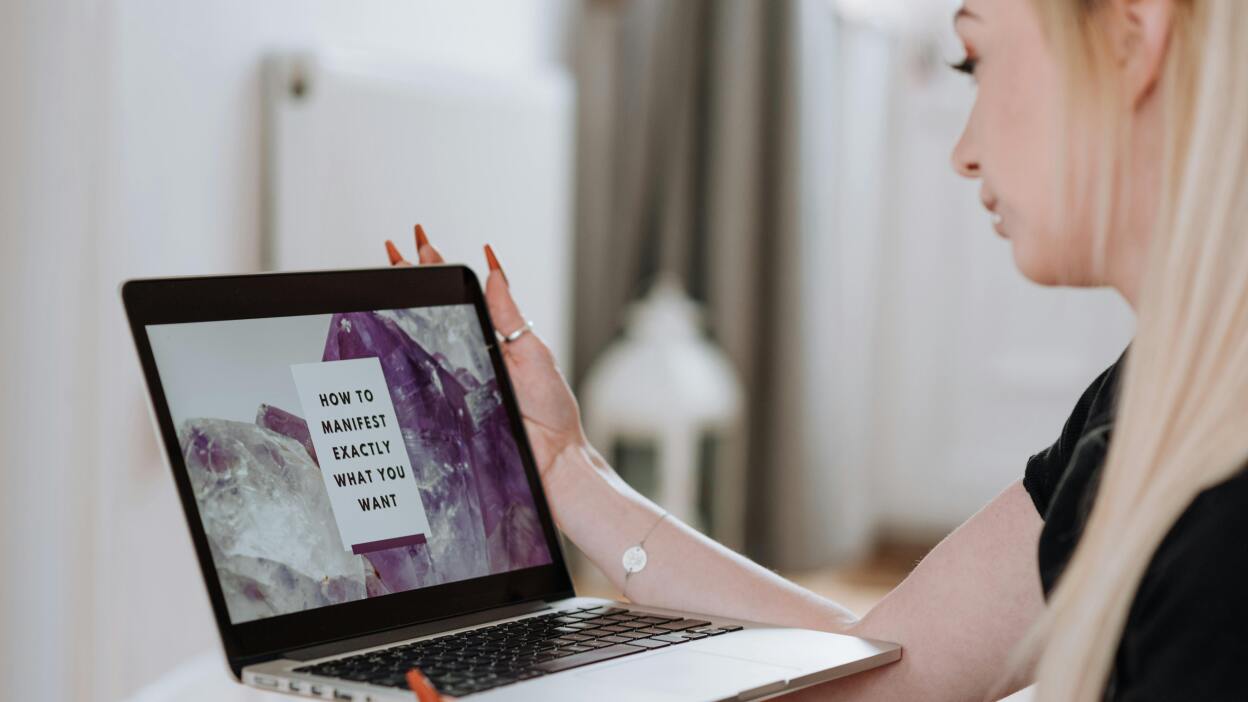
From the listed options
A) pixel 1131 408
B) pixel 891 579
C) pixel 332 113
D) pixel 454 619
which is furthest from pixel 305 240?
pixel 891 579

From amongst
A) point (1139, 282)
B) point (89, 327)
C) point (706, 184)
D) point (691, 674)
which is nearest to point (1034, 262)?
point (1139, 282)

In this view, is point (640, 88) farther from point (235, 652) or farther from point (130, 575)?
point (235, 652)

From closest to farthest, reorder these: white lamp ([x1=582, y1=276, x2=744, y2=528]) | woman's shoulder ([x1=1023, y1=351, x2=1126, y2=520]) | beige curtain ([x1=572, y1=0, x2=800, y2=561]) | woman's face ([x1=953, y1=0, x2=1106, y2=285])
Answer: woman's face ([x1=953, y1=0, x2=1106, y2=285]) < woman's shoulder ([x1=1023, y1=351, x2=1126, y2=520]) < white lamp ([x1=582, y1=276, x2=744, y2=528]) < beige curtain ([x1=572, y1=0, x2=800, y2=561])

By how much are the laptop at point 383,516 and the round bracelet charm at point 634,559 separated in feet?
0.19

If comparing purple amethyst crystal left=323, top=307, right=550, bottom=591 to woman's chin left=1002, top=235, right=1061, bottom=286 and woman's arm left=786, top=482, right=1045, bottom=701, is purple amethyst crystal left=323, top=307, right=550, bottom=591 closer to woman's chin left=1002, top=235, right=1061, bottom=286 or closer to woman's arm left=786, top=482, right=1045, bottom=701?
woman's arm left=786, top=482, right=1045, bottom=701

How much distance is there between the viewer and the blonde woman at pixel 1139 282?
1.83ft


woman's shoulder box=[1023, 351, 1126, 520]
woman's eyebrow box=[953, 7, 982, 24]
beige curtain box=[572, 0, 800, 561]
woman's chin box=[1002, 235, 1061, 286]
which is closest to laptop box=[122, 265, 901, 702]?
woman's shoulder box=[1023, 351, 1126, 520]

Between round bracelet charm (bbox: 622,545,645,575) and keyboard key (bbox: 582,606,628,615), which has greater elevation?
round bracelet charm (bbox: 622,545,645,575)

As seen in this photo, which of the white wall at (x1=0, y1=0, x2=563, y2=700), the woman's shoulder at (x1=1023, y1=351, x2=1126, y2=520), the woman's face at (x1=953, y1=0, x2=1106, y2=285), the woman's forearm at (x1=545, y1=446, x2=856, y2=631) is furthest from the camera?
the white wall at (x1=0, y1=0, x2=563, y2=700)

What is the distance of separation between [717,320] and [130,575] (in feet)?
5.70

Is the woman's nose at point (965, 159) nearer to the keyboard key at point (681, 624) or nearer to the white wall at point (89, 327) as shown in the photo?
the keyboard key at point (681, 624)

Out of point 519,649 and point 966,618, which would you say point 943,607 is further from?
point 519,649

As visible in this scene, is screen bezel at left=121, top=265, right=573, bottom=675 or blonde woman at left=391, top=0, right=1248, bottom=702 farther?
screen bezel at left=121, top=265, right=573, bottom=675

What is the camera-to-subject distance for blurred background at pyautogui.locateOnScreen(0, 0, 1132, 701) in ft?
4.31
